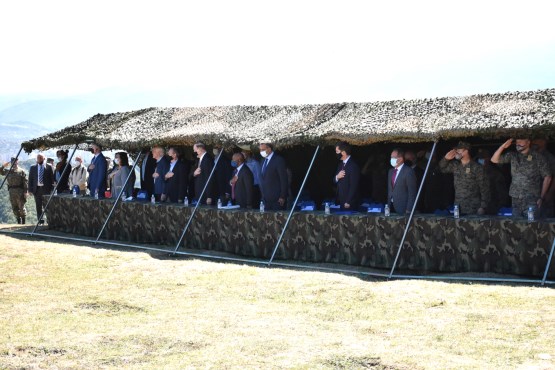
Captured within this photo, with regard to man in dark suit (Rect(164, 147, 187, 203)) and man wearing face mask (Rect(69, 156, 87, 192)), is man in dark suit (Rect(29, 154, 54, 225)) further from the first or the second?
man in dark suit (Rect(164, 147, 187, 203))

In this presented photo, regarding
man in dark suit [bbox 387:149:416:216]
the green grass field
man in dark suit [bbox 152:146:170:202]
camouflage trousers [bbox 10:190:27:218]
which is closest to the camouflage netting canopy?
man in dark suit [bbox 152:146:170:202]

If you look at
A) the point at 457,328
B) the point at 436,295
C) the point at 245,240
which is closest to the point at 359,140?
the point at 245,240

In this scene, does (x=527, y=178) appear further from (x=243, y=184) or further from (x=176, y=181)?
(x=176, y=181)

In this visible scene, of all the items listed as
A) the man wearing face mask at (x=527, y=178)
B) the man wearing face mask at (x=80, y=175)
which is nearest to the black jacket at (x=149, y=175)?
the man wearing face mask at (x=80, y=175)

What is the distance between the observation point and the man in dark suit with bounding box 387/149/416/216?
13035 millimetres

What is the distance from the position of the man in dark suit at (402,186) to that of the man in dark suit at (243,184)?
2.72 m

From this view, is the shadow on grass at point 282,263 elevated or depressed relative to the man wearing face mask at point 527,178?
depressed

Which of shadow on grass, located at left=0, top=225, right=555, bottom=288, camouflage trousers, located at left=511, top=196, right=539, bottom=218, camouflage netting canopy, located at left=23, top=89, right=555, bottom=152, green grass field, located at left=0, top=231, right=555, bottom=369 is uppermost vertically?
camouflage netting canopy, located at left=23, top=89, right=555, bottom=152

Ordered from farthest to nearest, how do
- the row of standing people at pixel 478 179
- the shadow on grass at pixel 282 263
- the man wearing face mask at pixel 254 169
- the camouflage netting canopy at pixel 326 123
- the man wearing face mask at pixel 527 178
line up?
the man wearing face mask at pixel 254 169 → the camouflage netting canopy at pixel 326 123 → the row of standing people at pixel 478 179 → the man wearing face mask at pixel 527 178 → the shadow on grass at pixel 282 263

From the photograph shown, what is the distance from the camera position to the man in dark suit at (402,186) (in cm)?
1304

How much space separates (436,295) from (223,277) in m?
3.33

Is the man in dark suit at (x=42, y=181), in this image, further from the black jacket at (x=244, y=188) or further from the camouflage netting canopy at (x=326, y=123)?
the black jacket at (x=244, y=188)

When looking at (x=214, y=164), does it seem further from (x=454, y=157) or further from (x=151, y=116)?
(x=454, y=157)

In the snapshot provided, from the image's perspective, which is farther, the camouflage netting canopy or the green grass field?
the camouflage netting canopy
